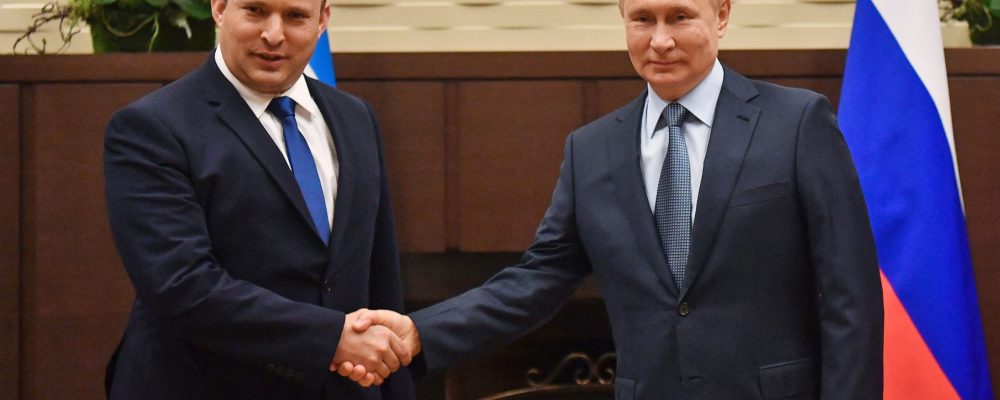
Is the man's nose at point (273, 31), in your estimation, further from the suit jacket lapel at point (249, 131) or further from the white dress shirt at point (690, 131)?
the white dress shirt at point (690, 131)

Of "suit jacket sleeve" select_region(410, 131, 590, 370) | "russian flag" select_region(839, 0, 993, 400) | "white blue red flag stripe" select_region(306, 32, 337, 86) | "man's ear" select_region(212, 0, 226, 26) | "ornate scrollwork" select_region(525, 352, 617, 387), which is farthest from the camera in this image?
"ornate scrollwork" select_region(525, 352, 617, 387)

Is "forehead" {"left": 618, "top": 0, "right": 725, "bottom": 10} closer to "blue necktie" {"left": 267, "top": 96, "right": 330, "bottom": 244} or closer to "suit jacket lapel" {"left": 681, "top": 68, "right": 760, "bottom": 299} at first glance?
"suit jacket lapel" {"left": 681, "top": 68, "right": 760, "bottom": 299}

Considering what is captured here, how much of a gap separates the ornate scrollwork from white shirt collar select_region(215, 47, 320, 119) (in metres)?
1.67

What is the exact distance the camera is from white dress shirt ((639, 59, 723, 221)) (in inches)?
84.2

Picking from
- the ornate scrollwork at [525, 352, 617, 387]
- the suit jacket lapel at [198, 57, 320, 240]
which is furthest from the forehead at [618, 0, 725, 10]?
the ornate scrollwork at [525, 352, 617, 387]

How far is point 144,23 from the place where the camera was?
3.46 meters

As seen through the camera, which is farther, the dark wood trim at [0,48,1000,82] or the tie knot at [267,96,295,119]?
the dark wood trim at [0,48,1000,82]

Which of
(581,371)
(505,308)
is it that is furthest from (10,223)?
(581,371)

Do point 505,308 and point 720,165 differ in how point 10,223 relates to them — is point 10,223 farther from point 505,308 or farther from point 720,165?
point 720,165

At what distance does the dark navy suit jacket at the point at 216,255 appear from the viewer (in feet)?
7.00

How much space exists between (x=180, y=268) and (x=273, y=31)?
0.52 m

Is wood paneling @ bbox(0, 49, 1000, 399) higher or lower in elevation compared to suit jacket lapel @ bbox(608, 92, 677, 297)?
lower

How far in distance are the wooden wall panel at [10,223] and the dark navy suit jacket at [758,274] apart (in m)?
2.14

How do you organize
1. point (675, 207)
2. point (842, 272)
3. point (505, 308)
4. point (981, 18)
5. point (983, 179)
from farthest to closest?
point (981, 18) → point (983, 179) → point (505, 308) → point (675, 207) → point (842, 272)
